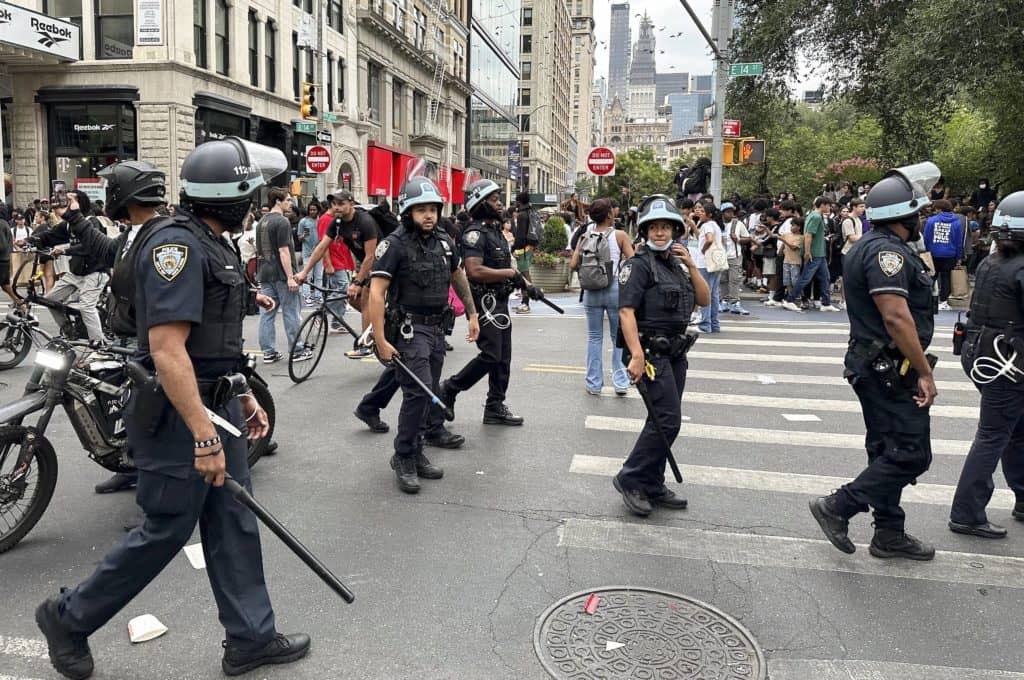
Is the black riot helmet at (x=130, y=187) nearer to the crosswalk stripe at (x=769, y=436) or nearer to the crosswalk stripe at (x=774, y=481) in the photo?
the crosswalk stripe at (x=774, y=481)

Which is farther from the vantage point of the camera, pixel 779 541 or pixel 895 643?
pixel 779 541

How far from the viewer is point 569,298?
650 inches

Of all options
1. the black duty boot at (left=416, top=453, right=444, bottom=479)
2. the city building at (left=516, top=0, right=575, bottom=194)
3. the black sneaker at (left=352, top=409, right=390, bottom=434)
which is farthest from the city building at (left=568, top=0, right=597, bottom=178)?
the black duty boot at (left=416, top=453, right=444, bottom=479)

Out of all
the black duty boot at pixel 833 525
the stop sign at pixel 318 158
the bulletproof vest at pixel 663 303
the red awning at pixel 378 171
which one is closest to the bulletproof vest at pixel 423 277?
the bulletproof vest at pixel 663 303

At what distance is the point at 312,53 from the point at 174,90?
941cm

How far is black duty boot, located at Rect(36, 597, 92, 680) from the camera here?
304 centimetres

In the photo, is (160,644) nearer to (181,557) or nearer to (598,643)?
(181,557)

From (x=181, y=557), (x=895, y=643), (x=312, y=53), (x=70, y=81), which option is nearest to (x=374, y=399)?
(x=181, y=557)

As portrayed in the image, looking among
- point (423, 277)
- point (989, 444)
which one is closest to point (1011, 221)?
point (989, 444)

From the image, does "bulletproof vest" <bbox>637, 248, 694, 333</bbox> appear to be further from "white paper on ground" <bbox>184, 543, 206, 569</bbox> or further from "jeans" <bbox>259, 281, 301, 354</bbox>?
"jeans" <bbox>259, 281, 301, 354</bbox>

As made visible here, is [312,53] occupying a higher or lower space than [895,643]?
higher

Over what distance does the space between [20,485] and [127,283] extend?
147 centimetres

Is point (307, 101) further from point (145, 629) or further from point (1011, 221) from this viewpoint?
point (145, 629)

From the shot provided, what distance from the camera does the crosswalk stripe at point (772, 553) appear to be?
13.5 feet
